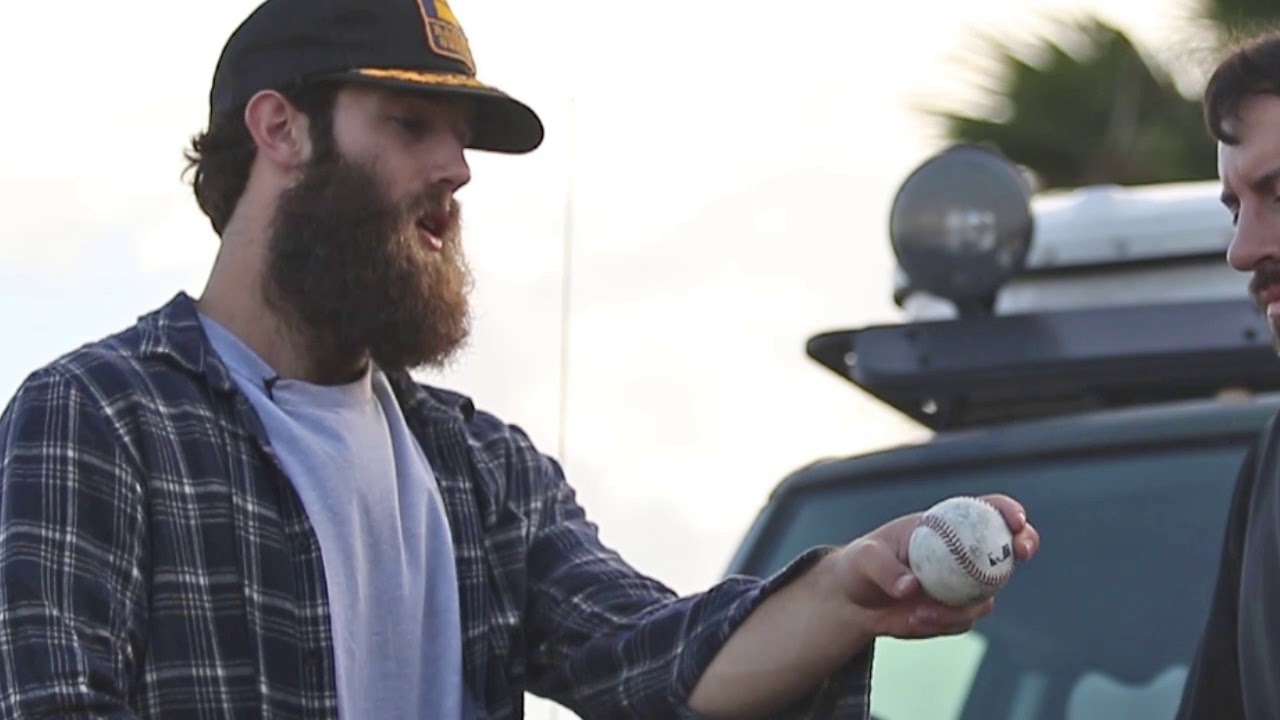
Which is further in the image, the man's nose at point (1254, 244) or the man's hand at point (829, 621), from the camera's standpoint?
the man's nose at point (1254, 244)

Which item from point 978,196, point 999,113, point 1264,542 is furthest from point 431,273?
point 999,113

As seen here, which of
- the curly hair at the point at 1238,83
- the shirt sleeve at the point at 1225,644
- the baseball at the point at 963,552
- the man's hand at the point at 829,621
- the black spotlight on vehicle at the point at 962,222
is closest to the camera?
the baseball at the point at 963,552

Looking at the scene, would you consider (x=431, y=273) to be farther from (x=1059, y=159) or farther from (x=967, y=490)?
(x=1059, y=159)

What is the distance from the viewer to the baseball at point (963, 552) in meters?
3.52

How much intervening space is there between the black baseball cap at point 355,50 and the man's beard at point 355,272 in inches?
5.2

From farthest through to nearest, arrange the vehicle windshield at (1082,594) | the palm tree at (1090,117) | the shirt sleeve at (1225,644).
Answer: the palm tree at (1090,117) → the vehicle windshield at (1082,594) → the shirt sleeve at (1225,644)

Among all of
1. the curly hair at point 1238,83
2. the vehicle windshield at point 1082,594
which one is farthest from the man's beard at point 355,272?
the vehicle windshield at point 1082,594

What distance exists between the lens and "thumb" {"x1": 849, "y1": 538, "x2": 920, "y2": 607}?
361 cm

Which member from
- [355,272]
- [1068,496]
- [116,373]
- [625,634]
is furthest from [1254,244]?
[1068,496]

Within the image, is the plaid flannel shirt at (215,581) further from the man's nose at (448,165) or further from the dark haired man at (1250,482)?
the dark haired man at (1250,482)

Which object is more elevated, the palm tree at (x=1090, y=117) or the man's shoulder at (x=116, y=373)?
the man's shoulder at (x=116, y=373)

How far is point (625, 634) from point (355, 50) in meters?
0.87

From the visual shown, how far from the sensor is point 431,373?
13.7 feet

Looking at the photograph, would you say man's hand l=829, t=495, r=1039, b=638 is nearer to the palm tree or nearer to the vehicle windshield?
the vehicle windshield
